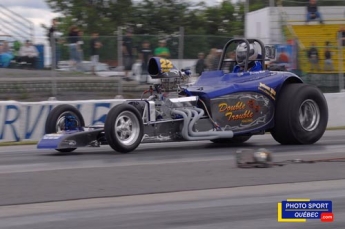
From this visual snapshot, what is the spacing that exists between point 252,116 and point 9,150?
174 inches

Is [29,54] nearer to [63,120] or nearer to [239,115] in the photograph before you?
[63,120]

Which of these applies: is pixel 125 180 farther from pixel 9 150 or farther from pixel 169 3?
pixel 169 3

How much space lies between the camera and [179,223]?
7590 mm

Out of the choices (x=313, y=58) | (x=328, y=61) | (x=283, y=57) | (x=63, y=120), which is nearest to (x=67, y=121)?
(x=63, y=120)

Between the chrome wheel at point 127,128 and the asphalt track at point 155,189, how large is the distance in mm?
260

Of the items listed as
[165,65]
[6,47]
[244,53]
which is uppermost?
[6,47]

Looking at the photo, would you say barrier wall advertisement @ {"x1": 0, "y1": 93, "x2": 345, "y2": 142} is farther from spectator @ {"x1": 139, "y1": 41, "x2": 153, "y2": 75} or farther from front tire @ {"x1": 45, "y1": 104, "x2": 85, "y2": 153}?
front tire @ {"x1": 45, "y1": 104, "x2": 85, "y2": 153}

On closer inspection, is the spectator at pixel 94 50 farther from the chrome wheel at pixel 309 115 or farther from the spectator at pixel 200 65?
the chrome wheel at pixel 309 115

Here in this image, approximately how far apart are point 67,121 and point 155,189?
13.7 feet

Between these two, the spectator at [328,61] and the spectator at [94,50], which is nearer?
the spectator at [94,50]

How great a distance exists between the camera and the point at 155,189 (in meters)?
9.34

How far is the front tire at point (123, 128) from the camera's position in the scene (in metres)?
12.4

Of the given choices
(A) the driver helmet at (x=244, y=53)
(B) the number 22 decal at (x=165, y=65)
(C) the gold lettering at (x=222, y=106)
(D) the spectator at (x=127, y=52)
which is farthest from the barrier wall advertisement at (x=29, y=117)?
(C) the gold lettering at (x=222, y=106)

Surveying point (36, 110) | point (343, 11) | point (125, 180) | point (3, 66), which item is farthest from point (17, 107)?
point (343, 11)
